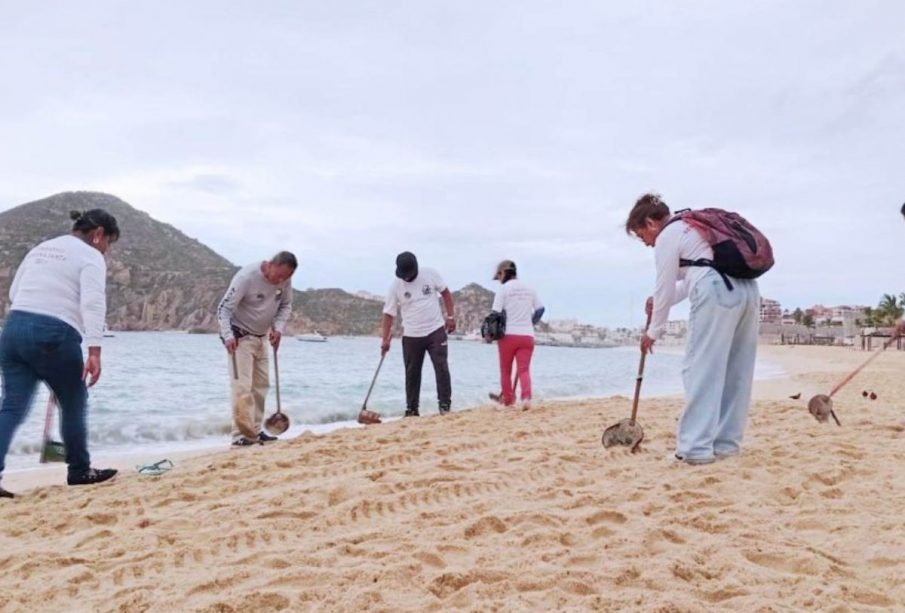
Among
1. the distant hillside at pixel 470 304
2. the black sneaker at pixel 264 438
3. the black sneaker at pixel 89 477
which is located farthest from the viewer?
the distant hillside at pixel 470 304

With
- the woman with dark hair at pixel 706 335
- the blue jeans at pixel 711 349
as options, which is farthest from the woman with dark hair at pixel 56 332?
the blue jeans at pixel 711 349

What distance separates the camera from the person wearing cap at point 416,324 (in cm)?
759

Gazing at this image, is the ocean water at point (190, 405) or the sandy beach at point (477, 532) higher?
the sandy beach at point (477, 532)

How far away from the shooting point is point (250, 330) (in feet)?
20.5

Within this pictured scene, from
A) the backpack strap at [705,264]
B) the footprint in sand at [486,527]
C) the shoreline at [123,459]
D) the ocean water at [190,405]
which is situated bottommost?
the ocean water at [190,405]

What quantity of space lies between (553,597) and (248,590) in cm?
105

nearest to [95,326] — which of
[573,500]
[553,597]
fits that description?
[573,500]

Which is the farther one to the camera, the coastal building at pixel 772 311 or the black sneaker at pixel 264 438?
the coastal building at pixel 772 311

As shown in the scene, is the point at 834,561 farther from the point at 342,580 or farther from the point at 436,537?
the point at 342,580

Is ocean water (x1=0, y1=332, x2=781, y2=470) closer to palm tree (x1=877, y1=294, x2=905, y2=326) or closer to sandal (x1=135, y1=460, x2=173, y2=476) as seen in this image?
sandal (x1=135, y1=460, x2=173, y2=476)

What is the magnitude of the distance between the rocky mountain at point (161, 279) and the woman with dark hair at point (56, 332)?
53506 mm

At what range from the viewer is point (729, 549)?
2.62m

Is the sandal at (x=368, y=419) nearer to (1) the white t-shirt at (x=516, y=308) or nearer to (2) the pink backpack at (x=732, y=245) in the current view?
(1) the white t-shirt at (x=516, y=308)

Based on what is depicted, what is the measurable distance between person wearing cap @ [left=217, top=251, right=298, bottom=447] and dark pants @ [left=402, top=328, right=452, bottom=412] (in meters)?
1.73
